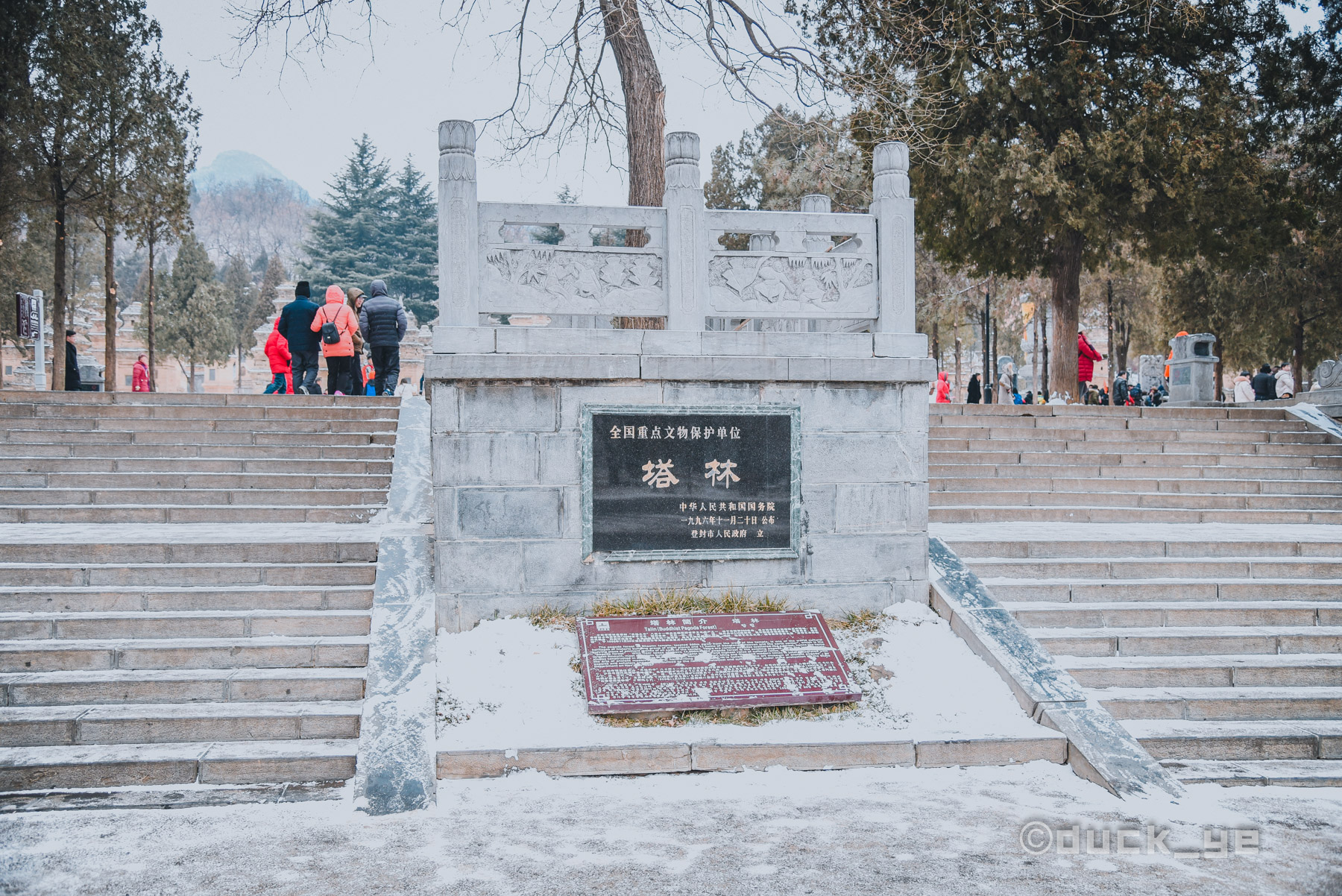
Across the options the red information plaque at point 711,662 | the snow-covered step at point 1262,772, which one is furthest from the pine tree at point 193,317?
the snow-covered step at point 1262,772

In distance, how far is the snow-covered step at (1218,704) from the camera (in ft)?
20.4

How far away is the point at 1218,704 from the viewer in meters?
6.25

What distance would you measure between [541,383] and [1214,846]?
4785 millimetres

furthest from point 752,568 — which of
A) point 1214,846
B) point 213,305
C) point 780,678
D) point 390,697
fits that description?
point 213,305

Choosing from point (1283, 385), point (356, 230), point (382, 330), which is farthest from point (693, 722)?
point (356, 230)

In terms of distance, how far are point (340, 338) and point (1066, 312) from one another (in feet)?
45.0

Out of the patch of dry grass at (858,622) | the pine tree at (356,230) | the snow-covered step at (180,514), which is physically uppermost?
the pine tree at (356,230)

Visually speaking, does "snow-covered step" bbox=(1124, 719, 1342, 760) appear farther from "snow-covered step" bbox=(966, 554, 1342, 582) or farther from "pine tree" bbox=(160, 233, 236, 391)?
"pine tree" bbox=(160, 233, 236, 391)

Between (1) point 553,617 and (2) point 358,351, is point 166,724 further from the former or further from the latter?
(2) point 358,351

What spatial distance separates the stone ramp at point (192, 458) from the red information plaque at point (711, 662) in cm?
359

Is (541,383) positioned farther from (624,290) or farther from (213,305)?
(213,305)

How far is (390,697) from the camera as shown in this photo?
5723mm

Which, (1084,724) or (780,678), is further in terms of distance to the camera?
(780,678)

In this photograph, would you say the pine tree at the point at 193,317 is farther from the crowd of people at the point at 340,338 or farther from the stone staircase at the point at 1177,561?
the stone staircase at the point at 1177,561
